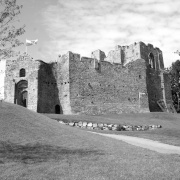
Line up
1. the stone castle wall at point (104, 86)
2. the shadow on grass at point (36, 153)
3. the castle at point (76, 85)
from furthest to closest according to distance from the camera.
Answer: the stone castle wall at point (104, 86) → the castle at point (76, 85) → the shadow on grass at point (36, 153)

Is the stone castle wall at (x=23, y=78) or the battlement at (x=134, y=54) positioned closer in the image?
the stone castle wall at (x=23, y=78)

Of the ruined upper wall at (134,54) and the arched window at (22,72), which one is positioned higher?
the ruined upper wall at (134,54)

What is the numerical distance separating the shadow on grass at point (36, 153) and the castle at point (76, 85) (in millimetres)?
22740

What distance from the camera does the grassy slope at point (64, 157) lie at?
843 cm

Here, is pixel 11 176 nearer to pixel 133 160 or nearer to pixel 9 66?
pixel 133 160

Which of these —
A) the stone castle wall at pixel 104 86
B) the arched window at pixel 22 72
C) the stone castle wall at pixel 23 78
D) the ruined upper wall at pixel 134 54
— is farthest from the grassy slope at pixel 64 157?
the ruined upper wall at pixel 134 54

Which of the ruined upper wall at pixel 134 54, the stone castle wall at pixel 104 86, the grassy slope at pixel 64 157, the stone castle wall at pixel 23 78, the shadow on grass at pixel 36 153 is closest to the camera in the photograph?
the grassy slope at pixel 64 157

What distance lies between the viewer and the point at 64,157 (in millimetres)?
10375

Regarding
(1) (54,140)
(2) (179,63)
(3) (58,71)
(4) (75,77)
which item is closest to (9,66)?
(3) (58,71)

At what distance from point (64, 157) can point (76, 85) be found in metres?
26.7

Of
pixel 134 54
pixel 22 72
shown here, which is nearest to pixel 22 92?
pixel 22 72

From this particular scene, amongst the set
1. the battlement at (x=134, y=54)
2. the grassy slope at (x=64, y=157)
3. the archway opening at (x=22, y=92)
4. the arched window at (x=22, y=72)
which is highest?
the battlement at (x=134, y=54)

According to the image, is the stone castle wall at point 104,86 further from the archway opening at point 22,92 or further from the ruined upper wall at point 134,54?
the ruined upper wall at point 134,54

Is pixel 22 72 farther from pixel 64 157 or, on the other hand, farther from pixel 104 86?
pixel 64 157
